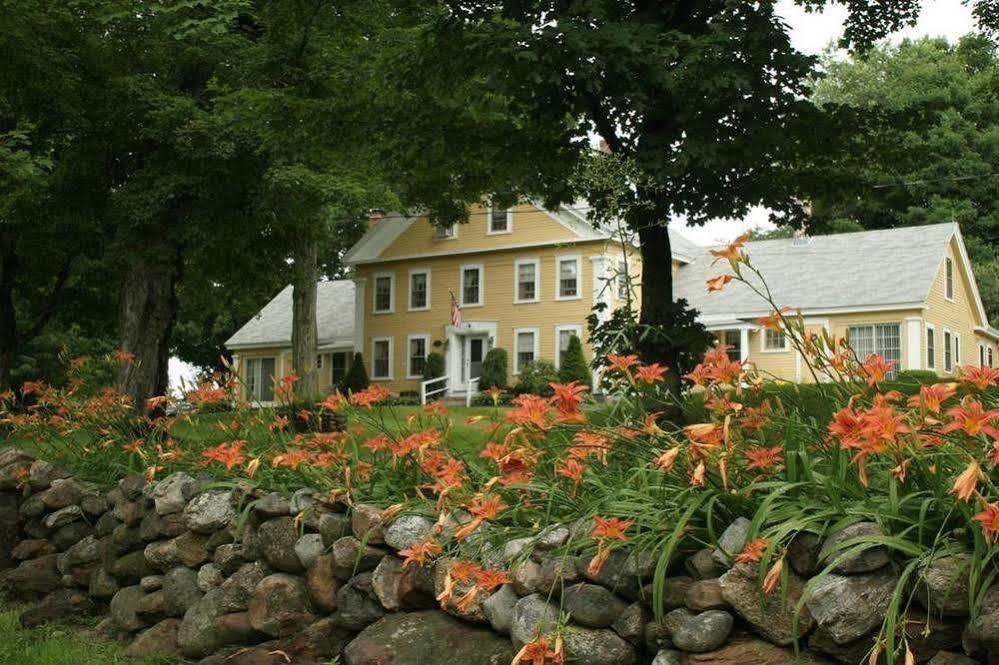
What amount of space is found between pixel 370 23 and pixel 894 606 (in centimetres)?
970

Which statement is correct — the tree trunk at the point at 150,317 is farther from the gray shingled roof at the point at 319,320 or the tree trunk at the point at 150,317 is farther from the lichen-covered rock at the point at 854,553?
the gray shingled roof at the point at 319,320

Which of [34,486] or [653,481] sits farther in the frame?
[34,486]

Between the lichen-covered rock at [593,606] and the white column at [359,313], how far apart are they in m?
29.5

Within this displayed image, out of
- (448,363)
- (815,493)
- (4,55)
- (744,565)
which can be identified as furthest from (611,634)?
(448,363)

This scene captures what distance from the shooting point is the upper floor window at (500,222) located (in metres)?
30.7

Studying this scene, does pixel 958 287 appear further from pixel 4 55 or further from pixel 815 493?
pixel 815 493

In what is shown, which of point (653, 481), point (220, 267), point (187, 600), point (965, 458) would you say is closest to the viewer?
point (965, 458)

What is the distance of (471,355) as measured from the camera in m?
31.2

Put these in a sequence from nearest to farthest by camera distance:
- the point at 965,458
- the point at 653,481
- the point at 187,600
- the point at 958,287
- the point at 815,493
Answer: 1. the point at 965,458
2. the point at 815,493
3. the point at 653,481
4. the point at 187,600
5. the point at 958,287

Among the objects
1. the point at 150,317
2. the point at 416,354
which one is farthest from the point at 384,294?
the point at 150,317

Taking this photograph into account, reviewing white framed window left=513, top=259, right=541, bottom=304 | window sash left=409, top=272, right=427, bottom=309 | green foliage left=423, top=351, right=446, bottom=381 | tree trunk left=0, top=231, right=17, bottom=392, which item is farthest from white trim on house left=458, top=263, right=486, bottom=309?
tree trunk left=0, top=231, right=17, bottom=392

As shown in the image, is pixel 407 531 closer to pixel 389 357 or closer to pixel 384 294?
pixel 389 357

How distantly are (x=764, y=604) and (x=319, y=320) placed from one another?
34.0 m

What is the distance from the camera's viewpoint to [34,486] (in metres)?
7.52
